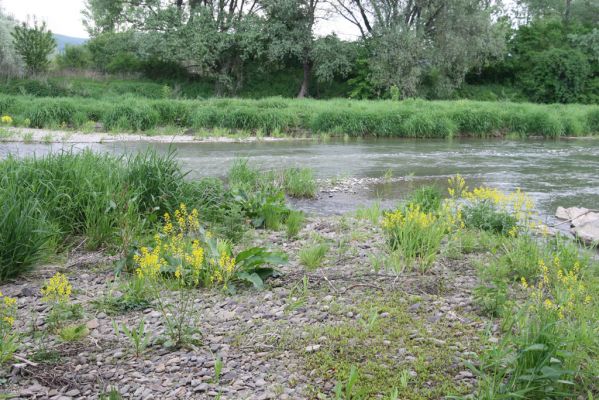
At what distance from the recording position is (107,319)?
3789 mm

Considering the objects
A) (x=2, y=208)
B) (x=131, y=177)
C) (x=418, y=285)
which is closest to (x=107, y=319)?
(x=2, y=208)

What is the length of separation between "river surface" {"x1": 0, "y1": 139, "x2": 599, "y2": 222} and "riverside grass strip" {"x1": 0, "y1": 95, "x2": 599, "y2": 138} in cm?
117

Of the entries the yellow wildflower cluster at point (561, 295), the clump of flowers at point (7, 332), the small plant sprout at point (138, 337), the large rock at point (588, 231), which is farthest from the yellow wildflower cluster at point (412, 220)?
the clump of flowers at point (7, 332)

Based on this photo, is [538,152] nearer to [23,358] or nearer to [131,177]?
[131,177]

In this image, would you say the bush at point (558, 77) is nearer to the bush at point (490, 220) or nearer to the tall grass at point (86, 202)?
the bush at point (490, 220)

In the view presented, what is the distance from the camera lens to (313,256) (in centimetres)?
491

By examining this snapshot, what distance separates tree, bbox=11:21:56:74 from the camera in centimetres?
3228

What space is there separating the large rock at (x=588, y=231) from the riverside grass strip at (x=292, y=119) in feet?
45.7

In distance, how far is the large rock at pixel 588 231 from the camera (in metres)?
6.24

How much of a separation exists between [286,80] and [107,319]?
36.6 meters

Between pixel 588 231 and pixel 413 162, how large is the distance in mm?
7631

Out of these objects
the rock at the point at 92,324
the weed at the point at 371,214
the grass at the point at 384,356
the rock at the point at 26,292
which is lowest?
the grass at the point at 384,356

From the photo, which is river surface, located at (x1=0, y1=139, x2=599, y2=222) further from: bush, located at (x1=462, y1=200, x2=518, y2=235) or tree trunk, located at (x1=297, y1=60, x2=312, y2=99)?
tree trunk, located at (x1=297, y1=60, x2=312, y2=99)

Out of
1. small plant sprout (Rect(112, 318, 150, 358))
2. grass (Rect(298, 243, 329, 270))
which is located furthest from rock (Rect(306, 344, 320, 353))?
grass (Rect(298, 243, 329, 270))
